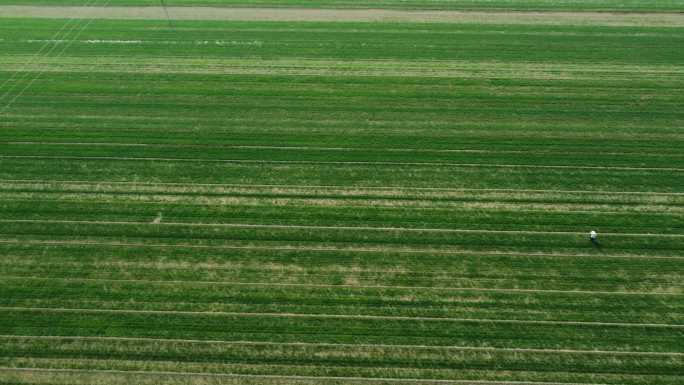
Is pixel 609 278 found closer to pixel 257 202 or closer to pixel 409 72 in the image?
pixel 257 202

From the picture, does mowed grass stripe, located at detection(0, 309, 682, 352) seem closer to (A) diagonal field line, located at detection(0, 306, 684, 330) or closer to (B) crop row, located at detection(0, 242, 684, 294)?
(A) diagonal field line, located at detection(0, 306, 684, 330)

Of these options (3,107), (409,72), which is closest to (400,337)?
(409,72)

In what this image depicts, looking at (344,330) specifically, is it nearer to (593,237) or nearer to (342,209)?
(342,209)

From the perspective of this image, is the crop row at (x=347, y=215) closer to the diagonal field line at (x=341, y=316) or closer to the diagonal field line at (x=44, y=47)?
the diagonal field line at (x=341, y=316)

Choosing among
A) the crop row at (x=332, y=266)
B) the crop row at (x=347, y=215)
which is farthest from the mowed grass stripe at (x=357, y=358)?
the crop row at (x=347, y=215)

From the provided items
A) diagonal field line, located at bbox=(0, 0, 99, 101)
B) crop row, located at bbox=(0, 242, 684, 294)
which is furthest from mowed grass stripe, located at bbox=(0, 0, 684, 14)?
crop row, located at bbox=(0, 242, 684, 294)

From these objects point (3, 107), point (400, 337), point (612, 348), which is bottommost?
point (612, 348)

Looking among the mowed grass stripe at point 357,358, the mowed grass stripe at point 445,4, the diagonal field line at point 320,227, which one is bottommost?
the mowed grass stripe at point 357,358
